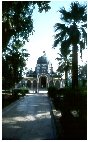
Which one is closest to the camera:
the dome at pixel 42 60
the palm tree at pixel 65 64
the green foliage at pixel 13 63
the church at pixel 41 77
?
the green foliage at pixel 13 63

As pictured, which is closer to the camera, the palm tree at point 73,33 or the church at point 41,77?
the palm tree at point 73,33

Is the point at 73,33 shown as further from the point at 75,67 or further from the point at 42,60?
the point at 42,60

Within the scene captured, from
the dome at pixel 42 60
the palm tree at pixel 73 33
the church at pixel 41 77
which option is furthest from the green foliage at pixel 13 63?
the dome at pixel 42 60

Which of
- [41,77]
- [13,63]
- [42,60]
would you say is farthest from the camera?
[41,77]

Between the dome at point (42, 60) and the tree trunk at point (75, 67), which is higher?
the dome at point (42, 60)

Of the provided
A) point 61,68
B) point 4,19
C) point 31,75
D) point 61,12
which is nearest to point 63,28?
point 61,12

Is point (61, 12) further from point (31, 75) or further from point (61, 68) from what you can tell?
point (31, 75)

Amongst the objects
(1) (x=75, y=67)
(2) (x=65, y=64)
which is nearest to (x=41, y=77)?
(2) (x=65, y=64)

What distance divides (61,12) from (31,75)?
62462mm

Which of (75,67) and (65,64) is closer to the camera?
(75,67)

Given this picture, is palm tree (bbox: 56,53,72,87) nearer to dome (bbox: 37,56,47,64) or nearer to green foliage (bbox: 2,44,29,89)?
green foliage (bbox: 2,44,29,89)

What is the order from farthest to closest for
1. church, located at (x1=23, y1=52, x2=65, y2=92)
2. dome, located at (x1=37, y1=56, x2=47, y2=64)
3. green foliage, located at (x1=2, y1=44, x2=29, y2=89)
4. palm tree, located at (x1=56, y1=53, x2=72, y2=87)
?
1. dome, located at (x1=37, y1=56, x2=47, y2=64)
2. church, located at (x1=23, y1=52, x2=65, y2=92)
3. palm tree, located at (x1=56, y1=53, x2=72, y2=87)
4. green foliage, located at (x1=2, y1=44, x2=29, y2=89)

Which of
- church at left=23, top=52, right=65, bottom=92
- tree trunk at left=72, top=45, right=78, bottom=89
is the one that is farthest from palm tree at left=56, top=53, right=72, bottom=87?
church at left=23, top=52, right=65, bottom=92

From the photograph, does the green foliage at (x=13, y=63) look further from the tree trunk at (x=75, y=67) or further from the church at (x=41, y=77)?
the church at (x=41, y=77)
